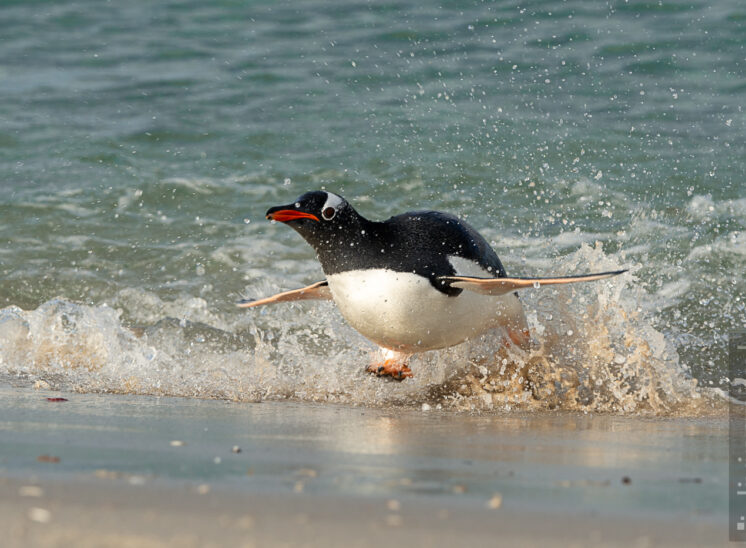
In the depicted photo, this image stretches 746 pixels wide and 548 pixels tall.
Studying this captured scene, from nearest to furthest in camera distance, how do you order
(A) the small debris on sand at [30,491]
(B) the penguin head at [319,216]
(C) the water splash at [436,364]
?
(A) the small debris on sand at [30,491], (B) the penguin head at [319,216], (C) the water splash at [436,364]

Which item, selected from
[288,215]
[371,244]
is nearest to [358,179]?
[371,244]

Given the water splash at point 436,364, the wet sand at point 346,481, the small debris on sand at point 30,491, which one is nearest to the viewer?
the wet sand at point 346,481

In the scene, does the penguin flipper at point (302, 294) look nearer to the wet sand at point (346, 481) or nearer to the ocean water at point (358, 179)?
the ocean water at point (358, 179)

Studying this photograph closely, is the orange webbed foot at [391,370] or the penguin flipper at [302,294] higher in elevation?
the penguin flipper at [302,294]

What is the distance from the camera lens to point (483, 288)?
11.6ft

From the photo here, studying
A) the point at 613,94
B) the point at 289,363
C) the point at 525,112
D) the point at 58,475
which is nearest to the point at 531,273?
the point at 289,363

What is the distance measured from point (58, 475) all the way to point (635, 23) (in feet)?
30.5

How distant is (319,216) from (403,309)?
18.2 inches

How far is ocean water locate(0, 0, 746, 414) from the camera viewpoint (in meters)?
3.96

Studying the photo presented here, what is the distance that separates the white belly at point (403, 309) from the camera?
3422mm

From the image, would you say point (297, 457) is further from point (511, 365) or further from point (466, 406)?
point (511, 365)

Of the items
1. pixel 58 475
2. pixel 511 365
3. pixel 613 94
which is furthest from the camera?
pixel 613 94

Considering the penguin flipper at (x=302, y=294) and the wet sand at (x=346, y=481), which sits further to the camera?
the penguin flipper at (x=302, y=294)

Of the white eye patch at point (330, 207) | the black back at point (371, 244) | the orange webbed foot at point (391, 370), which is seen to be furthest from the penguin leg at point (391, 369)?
the white eye patch at point (330, 207)
